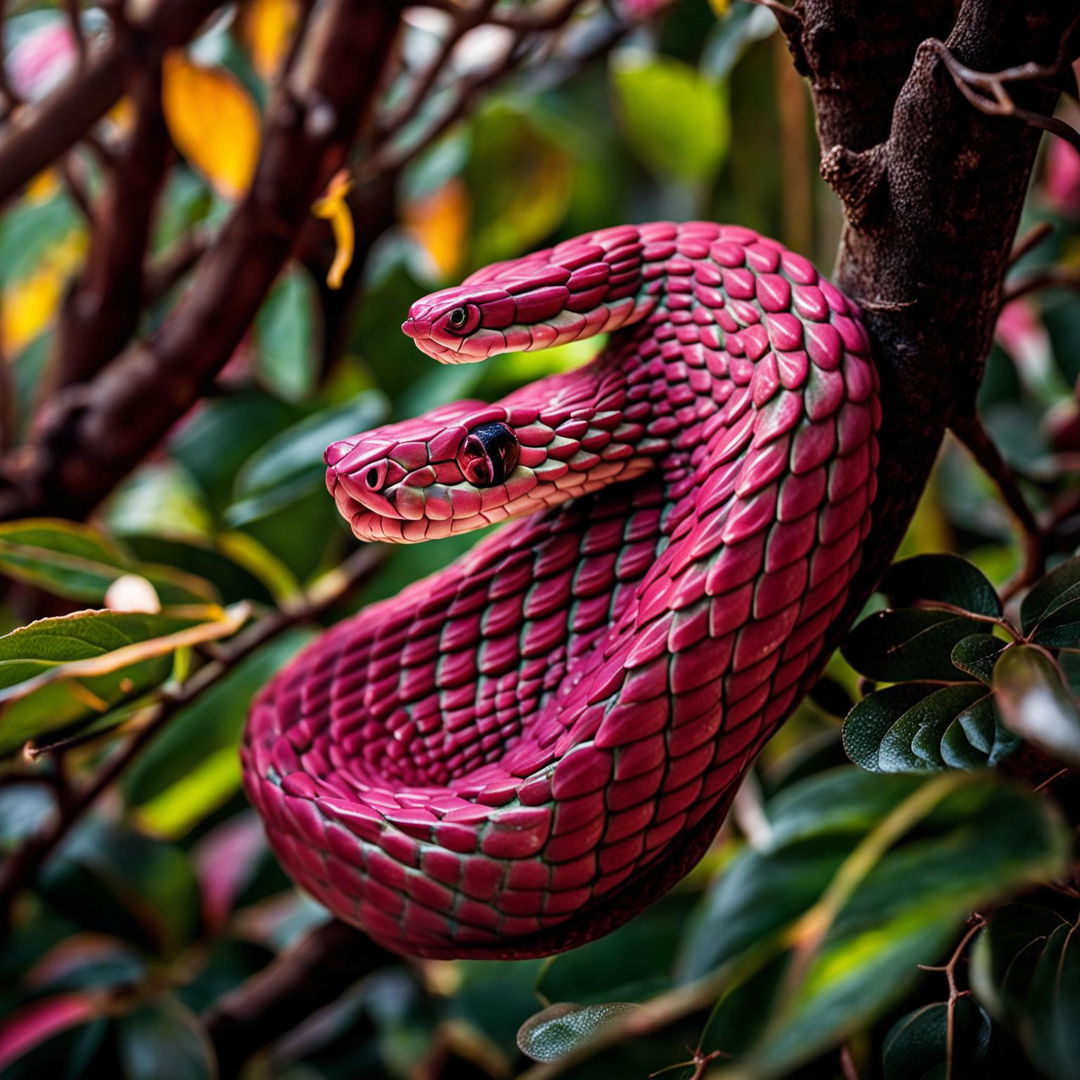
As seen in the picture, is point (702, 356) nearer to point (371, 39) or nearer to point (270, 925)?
point (371, 39)

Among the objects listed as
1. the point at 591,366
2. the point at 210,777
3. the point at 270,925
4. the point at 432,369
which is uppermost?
the point at 591,366

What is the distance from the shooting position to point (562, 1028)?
0.29m

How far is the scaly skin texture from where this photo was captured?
0.26 metres

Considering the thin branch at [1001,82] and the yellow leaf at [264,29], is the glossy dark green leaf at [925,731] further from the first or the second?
the yellow leaf at [264,29]

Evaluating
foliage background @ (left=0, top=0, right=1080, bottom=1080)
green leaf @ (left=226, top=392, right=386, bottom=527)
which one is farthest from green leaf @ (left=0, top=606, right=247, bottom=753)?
green leaf @ (left=226, top=392, right=386, bottom=527)

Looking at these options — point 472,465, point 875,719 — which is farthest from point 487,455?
point 875,719

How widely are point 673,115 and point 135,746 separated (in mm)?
566

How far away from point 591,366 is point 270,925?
0.53m

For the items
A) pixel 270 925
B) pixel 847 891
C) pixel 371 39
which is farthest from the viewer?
pixel 270 925

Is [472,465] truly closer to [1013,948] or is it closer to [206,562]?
[1013,948]

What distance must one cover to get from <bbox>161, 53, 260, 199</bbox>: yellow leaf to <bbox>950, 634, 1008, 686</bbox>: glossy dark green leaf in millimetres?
560

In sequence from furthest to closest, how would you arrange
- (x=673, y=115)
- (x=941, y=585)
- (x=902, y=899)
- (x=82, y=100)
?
(x=673, y=115), (x=82, y=100), (x=941, y=585), (x=902, y=899)

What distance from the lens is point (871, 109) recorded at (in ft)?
0.97

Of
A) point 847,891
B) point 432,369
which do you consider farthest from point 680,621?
point 432,369
